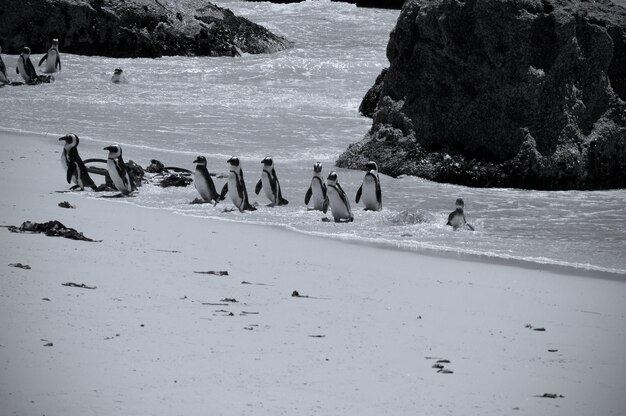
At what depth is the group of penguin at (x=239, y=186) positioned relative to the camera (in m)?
10.1

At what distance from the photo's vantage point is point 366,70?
22.7 m

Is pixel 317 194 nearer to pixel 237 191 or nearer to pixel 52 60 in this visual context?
pixel 237 191

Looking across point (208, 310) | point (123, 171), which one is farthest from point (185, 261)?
point (123, 171)

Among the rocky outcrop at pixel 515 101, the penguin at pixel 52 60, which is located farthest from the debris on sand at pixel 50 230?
the penguin at pixel 52 60

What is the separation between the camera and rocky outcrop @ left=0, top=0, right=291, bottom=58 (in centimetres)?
2281

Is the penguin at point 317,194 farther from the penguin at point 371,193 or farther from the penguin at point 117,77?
the penguin at point 117,77

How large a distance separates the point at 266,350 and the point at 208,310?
705mm

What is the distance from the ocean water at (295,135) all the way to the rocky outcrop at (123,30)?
66 centimetres

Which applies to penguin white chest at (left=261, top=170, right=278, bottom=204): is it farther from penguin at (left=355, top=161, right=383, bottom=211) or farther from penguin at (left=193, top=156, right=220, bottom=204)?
penguin at (left=355, top=161, right=383, bottom=211)

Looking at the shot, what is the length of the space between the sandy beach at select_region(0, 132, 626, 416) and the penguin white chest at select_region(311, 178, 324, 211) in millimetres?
2638

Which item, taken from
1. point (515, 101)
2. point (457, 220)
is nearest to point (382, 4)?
point (515, 101)

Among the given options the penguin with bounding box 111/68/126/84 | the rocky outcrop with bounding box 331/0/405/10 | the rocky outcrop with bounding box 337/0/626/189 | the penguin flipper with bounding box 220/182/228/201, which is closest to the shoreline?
the penguin flipper with bounding box 220/182/228/201

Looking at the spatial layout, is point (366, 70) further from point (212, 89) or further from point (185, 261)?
point (185, 261)

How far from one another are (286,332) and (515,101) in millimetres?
8300
